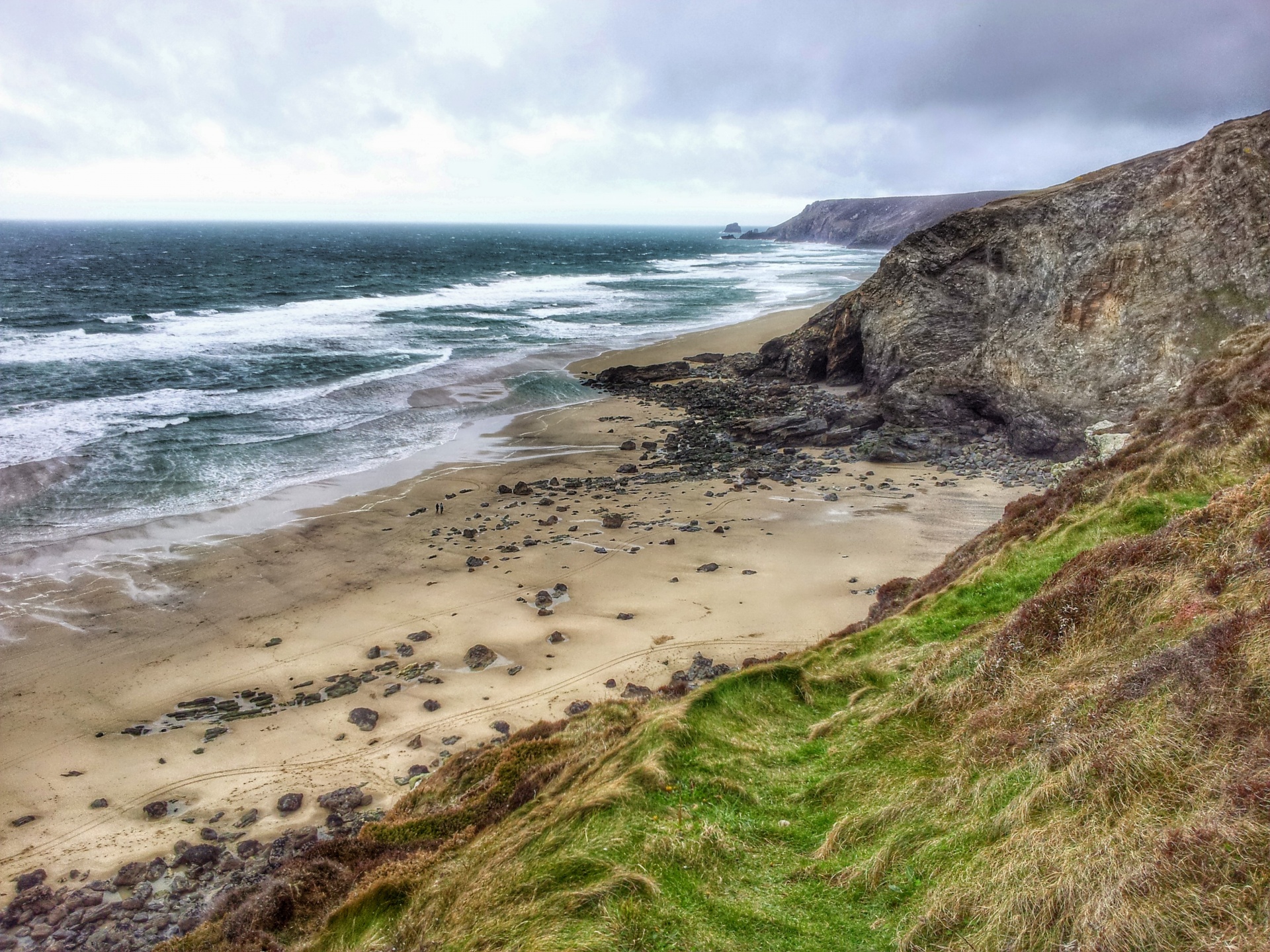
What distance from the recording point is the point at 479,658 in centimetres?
1489

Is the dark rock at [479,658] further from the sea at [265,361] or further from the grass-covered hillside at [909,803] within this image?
the sea at [265,361]

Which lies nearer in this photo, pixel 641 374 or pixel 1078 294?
pixel 1078 294

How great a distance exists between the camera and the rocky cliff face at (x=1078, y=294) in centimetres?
2414

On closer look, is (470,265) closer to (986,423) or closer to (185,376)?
(185,376)

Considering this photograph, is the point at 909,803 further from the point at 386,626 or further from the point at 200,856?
the point at 386,626

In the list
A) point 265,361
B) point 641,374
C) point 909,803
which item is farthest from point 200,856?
point 265,361

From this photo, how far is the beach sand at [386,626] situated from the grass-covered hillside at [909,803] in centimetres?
314

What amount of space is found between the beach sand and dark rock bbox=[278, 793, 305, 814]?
0.10 metres

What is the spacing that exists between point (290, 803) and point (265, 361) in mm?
40372

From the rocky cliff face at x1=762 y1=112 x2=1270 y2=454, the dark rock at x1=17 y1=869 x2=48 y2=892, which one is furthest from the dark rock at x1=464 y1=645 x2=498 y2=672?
the rocky cliff face at x1=762 y1=112 x2=1270 y2=454

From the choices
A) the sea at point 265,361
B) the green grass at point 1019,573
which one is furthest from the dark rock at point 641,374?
the green grass at point 1019,573

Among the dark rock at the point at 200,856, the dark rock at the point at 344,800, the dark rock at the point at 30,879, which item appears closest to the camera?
the dark rock at the point at 30,879

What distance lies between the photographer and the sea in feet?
87.7

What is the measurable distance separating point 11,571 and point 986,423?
102 feet
